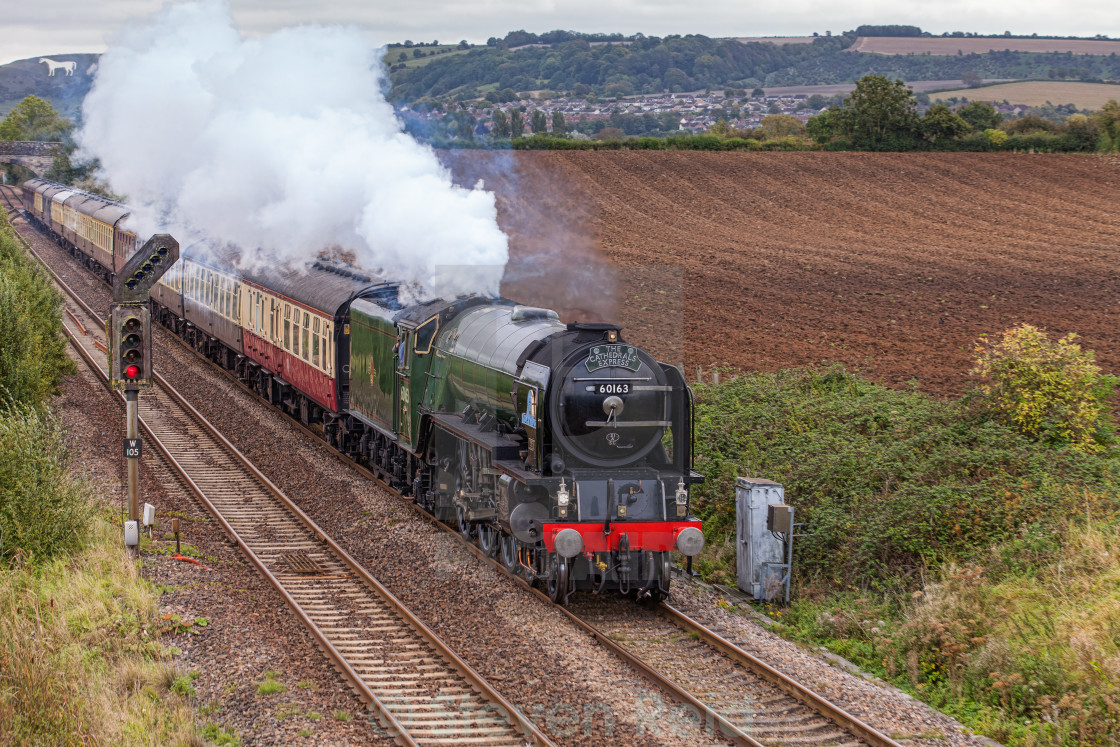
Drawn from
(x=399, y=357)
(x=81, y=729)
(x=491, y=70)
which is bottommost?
(x=81, y=729)

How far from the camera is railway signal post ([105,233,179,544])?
13742 millimetres

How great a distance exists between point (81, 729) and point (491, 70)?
105m

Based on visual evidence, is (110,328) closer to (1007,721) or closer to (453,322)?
(453,322)

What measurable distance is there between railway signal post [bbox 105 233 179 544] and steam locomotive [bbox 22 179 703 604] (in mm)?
3769

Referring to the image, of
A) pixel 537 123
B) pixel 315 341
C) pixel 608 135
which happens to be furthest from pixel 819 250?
pixel 537 123

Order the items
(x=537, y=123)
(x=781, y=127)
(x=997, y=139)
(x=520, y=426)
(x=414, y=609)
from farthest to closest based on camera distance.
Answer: (x=781, y=127)
(x=537, y=123)
(x=997, y=139)
(x=520, y=426)
(x=414, y=609)

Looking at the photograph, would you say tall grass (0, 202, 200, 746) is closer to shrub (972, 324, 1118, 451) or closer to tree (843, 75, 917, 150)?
shrub (972, 324, 1118, 451)

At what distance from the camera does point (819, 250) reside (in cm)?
4238

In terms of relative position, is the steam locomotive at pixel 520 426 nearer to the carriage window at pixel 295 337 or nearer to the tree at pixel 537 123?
the carriage window at pixel 295 337

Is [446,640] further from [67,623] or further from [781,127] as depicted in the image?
[781,127]

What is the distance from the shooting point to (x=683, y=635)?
11711 millimetres

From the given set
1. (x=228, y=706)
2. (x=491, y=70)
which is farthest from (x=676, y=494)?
(x=491, y=70)

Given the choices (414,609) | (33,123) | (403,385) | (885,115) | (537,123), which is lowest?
(414,609)

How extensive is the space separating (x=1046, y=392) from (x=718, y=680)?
25.9ft
